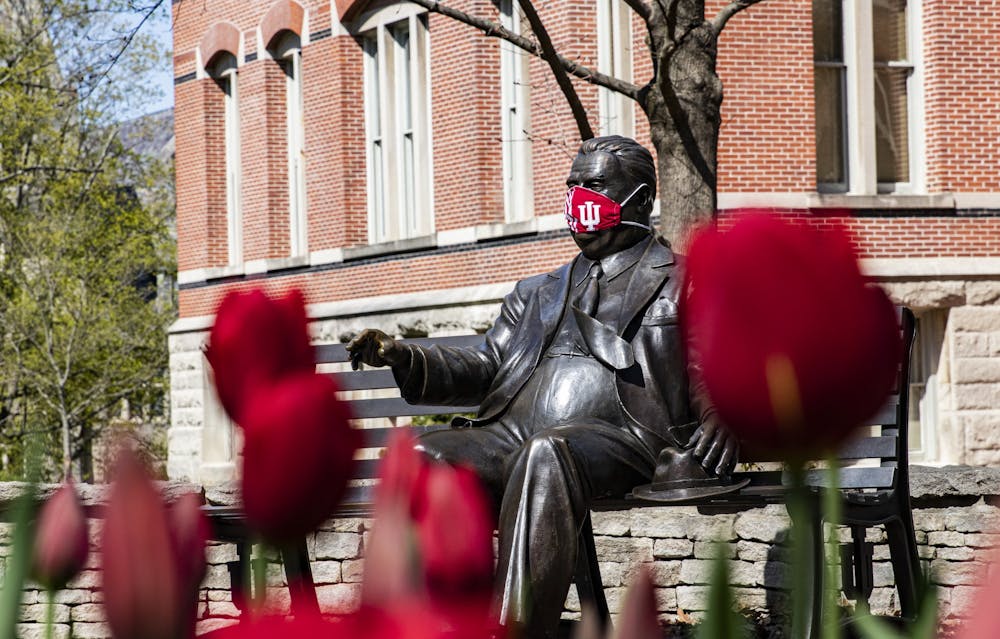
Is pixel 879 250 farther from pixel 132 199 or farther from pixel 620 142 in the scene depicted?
pixel 132 199

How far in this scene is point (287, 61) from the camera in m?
23.0

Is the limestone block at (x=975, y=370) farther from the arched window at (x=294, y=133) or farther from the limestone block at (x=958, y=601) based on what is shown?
the limestone block at (x=958, y=601)

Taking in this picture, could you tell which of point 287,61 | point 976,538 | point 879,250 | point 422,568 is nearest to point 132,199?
point 287,61

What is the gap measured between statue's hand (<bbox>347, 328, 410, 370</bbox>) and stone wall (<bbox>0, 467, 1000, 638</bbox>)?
70.5 inches

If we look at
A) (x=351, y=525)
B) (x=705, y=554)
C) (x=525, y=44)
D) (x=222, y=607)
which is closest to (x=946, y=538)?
(x=705, y=554)

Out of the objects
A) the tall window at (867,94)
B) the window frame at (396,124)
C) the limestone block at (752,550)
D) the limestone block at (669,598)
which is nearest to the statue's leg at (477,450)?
the limestone block at (752,550)

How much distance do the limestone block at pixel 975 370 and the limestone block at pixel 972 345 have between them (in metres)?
0.05

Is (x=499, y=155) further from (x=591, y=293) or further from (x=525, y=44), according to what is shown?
(x=591, y=293)

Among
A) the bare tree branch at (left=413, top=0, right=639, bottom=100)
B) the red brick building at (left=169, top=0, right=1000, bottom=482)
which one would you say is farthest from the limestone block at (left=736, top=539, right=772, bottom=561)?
the red brick building at (left=169, top=0, right=1000, bottom=482)

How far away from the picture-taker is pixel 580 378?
537cm

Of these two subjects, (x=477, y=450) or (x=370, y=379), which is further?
(x=370, y=379)

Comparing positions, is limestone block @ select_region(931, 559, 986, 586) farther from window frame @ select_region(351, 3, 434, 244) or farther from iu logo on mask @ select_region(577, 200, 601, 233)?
window frame @ select_region(351, 3, 434, 244)

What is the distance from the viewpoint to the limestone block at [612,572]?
762 centimetres

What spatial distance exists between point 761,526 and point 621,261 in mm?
2140
